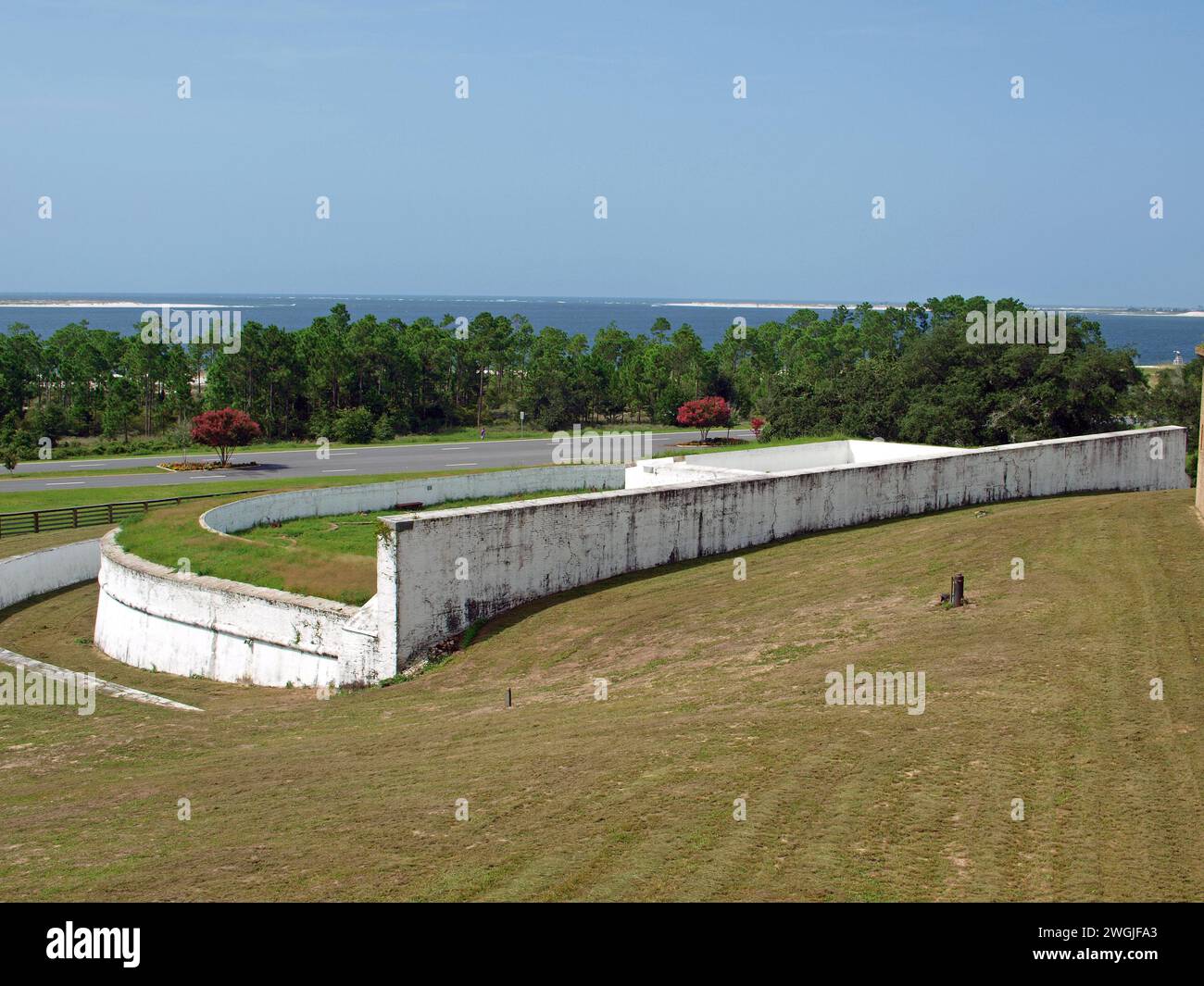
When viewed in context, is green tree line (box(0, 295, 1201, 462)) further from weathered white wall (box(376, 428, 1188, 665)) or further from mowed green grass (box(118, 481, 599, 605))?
mowed green grass (box(118, 481, 599, 605))

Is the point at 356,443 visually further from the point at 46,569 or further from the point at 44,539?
the point at 46,569

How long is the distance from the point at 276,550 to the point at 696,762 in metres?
13.4

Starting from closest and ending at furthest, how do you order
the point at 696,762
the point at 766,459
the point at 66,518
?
1. the point at 696,762
2. the point at 766,459
3. the point at 66,518

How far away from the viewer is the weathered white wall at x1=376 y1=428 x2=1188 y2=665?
58.1 feet

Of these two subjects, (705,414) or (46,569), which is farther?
(705,414)

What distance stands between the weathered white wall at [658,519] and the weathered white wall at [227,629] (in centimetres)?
Answer: 91

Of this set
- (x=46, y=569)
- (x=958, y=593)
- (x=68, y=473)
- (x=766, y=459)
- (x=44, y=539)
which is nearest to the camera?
(x=958, y=593)

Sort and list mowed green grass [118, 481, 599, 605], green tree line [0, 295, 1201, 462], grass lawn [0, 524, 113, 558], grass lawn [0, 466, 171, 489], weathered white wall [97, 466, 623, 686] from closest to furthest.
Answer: weathered white wall [97, 466, 623, 686] → mowed green grass [118, 481, 599, 605] → grass lawn [0, 524, 113, 558] → grass lawn [0, 466, 171, 489] → green tree line [0, 295, 1201, 462]

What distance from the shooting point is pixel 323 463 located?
175 feet

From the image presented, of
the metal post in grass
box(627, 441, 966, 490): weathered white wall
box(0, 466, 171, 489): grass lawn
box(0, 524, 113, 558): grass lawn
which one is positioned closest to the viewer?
the metal post in grass

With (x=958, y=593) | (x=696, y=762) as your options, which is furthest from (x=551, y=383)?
(x=696, y=762)

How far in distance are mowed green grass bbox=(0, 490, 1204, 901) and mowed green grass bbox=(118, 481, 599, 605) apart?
225 centimetres

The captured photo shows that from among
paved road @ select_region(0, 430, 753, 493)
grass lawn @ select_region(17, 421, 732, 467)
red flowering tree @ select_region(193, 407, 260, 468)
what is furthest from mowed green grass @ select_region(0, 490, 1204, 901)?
grass lawn @ select_region(17, 421, 732, 467)

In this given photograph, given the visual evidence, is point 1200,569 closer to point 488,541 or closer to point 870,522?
point 870,522
